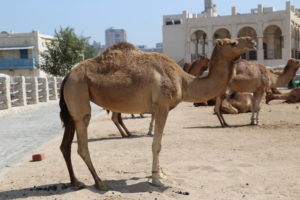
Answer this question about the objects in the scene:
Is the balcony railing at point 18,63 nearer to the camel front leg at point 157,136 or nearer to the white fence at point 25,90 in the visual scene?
the white fence at point 25,90

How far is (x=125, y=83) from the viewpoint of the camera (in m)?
6.76

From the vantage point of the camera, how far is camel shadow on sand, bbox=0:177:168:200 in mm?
6656

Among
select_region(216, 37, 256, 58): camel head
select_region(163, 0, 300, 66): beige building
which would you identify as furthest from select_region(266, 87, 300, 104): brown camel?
select_region(163, 0, 300, 66): beige building

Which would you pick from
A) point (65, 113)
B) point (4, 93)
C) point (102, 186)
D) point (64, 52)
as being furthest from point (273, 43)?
point (102, 186)

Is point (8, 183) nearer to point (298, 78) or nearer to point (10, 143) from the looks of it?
point (10, 143)

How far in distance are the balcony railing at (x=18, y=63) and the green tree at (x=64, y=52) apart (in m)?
5.83

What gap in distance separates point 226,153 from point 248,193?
299 cm

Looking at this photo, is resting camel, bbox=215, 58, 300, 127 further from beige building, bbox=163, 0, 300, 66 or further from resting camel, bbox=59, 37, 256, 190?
beige building, bbox=163, 0, 300, 66

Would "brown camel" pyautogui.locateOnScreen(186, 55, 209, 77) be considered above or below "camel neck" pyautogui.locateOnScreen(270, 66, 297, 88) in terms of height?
above

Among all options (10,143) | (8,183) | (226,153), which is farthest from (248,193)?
(10,143)

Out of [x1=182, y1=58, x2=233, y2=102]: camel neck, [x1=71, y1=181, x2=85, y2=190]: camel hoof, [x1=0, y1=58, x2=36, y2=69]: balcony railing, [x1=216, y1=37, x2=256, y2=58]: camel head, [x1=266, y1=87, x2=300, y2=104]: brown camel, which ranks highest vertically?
[x1=216, y1=37, x2=256, y2=58]: camel head

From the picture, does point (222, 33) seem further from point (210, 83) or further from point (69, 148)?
point (69, 148)

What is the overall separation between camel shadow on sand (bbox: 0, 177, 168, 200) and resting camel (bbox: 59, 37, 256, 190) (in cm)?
14

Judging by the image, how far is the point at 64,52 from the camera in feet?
180
